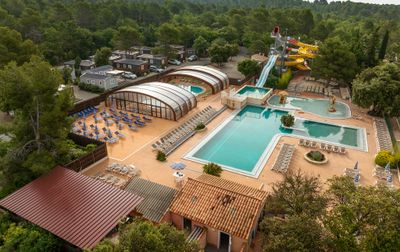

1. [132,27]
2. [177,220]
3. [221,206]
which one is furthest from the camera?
[132,27]

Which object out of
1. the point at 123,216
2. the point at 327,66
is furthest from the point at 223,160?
the point at 327,66

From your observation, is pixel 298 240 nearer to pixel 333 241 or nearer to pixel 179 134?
pixel 333 241

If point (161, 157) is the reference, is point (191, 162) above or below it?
below

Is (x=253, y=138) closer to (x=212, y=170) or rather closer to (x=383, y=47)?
(x=212, y=170)

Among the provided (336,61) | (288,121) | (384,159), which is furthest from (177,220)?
(336,61)

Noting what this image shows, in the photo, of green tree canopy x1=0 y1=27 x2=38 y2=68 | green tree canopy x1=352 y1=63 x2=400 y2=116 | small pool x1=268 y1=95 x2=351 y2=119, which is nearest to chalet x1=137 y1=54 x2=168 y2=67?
green tree canopy x1=0 y1=27 x2=38 y2=68

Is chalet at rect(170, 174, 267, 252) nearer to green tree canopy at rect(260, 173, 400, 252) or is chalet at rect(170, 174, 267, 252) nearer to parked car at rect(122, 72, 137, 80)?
green tree canopy at rect(260, 173, 400, 252)
